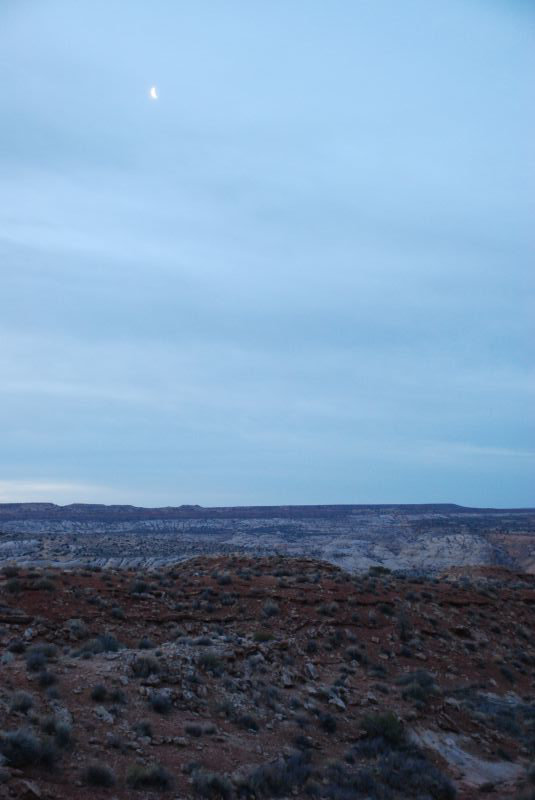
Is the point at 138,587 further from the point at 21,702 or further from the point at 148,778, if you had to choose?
the point at 148,778

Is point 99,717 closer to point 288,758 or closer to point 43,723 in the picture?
point 43,723

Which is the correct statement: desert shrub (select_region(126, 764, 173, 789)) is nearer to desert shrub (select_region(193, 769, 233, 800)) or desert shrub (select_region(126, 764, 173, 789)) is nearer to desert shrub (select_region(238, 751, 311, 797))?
desert shrub (select_region(193, 769, 233, 800))

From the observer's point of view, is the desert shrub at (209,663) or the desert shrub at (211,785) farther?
the desert shrub at (209,663)

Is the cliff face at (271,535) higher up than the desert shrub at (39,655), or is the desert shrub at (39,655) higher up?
the desert shrub at (39,655)

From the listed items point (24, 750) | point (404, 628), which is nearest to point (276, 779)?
point (24, 750)

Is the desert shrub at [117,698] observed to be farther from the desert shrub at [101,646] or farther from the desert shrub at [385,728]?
the desert shrub at [385,728]

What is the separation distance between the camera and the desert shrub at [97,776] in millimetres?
9172

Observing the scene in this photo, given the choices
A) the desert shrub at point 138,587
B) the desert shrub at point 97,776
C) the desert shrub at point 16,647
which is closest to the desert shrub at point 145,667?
the desert shrub at point 16,647

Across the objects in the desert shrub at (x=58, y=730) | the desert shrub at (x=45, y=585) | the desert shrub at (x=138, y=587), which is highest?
the desert shrub at (x=45, y=585)

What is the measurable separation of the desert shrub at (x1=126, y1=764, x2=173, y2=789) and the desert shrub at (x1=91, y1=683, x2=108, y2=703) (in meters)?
2.61

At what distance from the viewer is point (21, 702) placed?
35.9 ft

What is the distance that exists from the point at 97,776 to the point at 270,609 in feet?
39.6

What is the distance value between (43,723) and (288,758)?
13.9ft

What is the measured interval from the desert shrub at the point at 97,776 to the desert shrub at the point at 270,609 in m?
11.7
